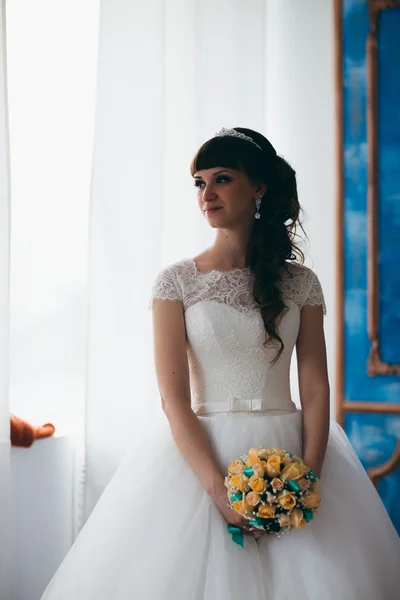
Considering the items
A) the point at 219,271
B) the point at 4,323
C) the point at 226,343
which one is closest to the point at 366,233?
the point at 219,271

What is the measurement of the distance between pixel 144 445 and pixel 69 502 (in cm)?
84

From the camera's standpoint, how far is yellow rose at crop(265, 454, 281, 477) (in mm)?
1519

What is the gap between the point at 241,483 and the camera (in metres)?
1.52

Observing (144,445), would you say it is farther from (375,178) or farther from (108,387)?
(375,178)

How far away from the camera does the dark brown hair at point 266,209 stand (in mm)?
1954

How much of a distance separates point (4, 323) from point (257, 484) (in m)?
1.09

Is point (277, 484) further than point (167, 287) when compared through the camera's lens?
No

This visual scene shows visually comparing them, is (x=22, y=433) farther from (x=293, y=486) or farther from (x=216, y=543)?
(x=293, y=486)

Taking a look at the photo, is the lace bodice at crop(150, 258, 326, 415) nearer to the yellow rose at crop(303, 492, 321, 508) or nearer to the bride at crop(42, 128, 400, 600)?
the bride at crop(42, 128, 400, 600)

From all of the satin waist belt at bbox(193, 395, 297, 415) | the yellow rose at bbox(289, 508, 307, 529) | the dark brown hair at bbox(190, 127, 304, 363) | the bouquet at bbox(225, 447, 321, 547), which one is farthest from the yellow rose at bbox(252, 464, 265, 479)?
the dark brown hair at bbox(190, 127, 304, 363)

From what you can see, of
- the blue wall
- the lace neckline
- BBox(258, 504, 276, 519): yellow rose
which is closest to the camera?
BBox(258, 504, 276, 519): yellow rose

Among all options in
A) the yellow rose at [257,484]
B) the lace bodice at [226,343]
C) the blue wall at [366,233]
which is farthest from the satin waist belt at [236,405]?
the blue wall at [366,233]

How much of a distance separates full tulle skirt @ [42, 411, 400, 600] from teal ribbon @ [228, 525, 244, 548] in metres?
0.01

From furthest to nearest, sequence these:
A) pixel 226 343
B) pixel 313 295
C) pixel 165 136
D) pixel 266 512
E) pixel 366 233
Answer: pixel 165 136, pixel 366 233, pixel 313 295, pixel 226 343, pixel 266 512
